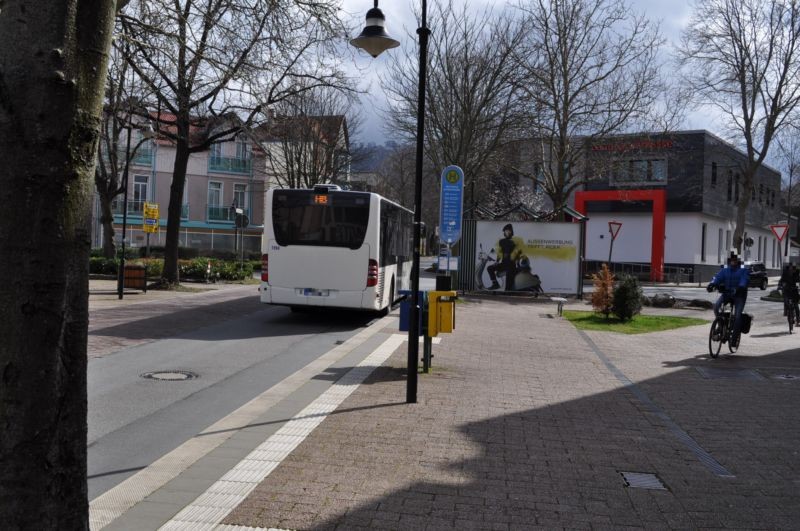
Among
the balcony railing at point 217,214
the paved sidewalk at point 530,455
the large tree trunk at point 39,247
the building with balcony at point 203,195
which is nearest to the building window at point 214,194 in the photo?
the building with balcony at point 203,195

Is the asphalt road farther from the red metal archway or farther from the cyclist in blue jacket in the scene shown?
the red metal archway

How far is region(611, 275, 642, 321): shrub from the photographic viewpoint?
62.2ft

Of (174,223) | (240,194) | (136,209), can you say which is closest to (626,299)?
(174,223)

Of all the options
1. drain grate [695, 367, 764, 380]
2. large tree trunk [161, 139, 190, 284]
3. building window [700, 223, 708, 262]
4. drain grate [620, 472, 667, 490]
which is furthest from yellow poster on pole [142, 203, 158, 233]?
building window [700, 223, 708, 262]

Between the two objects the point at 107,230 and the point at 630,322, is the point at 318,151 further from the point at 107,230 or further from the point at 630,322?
the point at 630,322

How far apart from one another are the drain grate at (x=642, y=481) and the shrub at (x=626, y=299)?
13.9 m

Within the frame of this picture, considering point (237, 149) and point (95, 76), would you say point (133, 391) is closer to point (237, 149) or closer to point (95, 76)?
point (95, 76)

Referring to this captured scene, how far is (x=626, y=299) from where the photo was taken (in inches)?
748

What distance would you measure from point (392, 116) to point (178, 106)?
374 inches

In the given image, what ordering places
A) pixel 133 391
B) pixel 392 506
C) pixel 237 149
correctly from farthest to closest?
pixel 237 149
pixel 133 391
pixel 392 506

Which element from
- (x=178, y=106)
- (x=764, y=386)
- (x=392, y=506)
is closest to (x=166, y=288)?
(x=178, y=106)

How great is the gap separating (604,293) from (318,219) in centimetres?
818

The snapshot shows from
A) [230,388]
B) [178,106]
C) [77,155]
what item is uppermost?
[178,106]

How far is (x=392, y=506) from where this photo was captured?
4.61 metres
